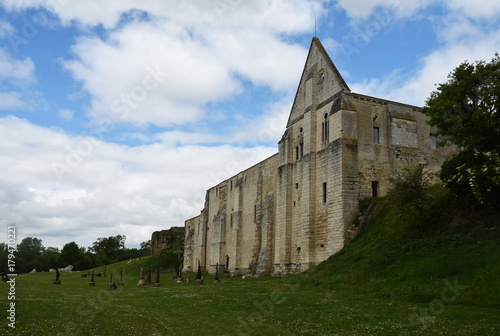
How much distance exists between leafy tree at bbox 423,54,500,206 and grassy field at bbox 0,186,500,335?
157 cm

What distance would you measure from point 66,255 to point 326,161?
63.4 metres

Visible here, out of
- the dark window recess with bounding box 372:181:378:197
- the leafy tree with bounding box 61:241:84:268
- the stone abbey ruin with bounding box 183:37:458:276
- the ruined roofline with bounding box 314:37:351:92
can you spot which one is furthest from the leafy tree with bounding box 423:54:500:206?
the leafy tree with bounding box 61:241:84:268

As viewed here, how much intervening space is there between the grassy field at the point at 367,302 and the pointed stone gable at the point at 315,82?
10.8m

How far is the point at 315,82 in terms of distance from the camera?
99.5 ft

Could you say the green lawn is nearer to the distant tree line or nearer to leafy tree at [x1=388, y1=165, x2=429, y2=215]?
leafy tree at [x1=388, y1=165, x2=429, y2=215]

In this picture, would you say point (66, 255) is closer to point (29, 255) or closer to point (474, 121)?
point (29, 255)

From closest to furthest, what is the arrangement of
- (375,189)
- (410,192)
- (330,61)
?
(410,192), (375,189), (330,61)

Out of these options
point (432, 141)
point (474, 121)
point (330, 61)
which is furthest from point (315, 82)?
point (474, 121)

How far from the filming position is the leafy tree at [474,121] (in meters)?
15.5

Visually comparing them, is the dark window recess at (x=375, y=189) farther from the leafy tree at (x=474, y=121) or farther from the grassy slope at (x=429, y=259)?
the leafy tree at (x=474, y=121)

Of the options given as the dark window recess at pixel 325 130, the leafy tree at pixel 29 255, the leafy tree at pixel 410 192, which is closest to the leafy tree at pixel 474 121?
the leafy tree at pixel 410 192

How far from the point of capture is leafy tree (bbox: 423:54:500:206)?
50.9 ft

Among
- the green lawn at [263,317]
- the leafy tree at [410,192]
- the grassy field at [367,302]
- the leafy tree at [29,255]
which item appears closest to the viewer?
the green lawn at [263,317]

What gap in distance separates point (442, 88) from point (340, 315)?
1043cm
